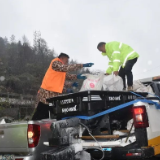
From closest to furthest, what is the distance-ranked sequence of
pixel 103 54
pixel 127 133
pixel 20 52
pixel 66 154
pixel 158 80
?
pixel 66 154 → pixel 127 133 → pixel 158 80 → pixel 103 54 → pixel 20 52

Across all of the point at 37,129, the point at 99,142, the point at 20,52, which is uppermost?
the point at 20,52

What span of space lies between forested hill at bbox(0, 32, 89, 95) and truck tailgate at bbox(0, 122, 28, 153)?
28897mm

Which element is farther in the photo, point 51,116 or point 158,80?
point 158,80

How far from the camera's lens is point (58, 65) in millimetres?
5770

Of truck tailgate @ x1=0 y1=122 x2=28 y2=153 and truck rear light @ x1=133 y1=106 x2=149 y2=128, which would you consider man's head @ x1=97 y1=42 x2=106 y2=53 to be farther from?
truck tailgate @ x1=0 y1=122 x2=28 y2=153

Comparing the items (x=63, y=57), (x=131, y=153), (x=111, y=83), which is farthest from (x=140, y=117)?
(x=63, y=57)

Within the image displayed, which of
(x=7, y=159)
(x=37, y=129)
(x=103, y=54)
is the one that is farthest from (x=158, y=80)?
(x=7, y=159)

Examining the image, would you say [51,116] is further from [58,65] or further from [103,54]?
[103,54]

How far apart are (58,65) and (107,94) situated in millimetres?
2268

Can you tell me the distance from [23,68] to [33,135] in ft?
151

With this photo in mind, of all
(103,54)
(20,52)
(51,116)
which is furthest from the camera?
(20,52)

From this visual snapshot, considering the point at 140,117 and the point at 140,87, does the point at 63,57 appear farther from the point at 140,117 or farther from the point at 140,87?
the point at 140,117

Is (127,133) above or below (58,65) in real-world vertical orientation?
below

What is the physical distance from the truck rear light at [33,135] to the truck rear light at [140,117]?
5.22 feet
